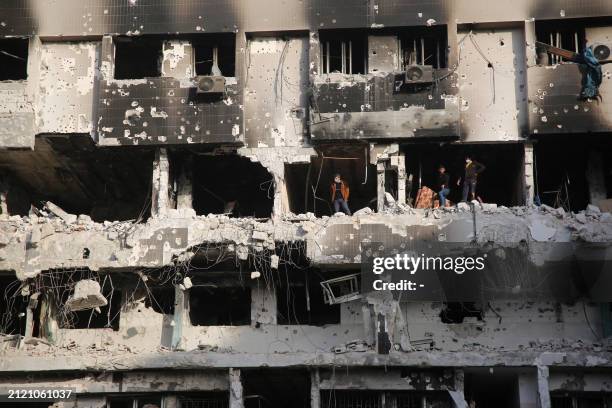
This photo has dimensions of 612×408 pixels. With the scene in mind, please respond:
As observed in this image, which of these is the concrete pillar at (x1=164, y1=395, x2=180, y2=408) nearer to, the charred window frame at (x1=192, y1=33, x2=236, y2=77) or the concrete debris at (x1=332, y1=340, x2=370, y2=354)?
the concrete debris at (x1=332, y1=340, x2=370, y2=354)

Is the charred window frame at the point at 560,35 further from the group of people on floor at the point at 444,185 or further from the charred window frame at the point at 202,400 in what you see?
the charred window frame at the point at 202,400

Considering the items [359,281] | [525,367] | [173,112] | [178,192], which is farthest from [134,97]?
[525,367]

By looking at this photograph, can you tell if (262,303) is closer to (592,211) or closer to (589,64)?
(592,211)

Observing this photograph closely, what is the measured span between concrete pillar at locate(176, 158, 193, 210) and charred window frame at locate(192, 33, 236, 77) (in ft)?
8.82

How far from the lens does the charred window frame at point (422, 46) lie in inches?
1161

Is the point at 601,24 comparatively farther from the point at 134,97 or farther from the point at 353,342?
the point at 134,97

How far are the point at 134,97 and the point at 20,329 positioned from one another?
7602 mm

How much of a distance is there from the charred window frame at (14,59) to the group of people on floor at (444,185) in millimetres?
9738

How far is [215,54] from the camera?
30.0 m

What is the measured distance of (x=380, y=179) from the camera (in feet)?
95.2

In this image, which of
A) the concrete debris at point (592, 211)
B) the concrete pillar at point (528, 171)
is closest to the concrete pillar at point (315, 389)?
the concrete pillar at point (528, 171)

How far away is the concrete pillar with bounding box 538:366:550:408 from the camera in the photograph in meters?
26.2

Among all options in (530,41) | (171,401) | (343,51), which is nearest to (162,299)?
(171,401)

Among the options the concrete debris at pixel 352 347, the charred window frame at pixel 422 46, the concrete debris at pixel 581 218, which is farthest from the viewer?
the charred window frame at pixel 422 46
